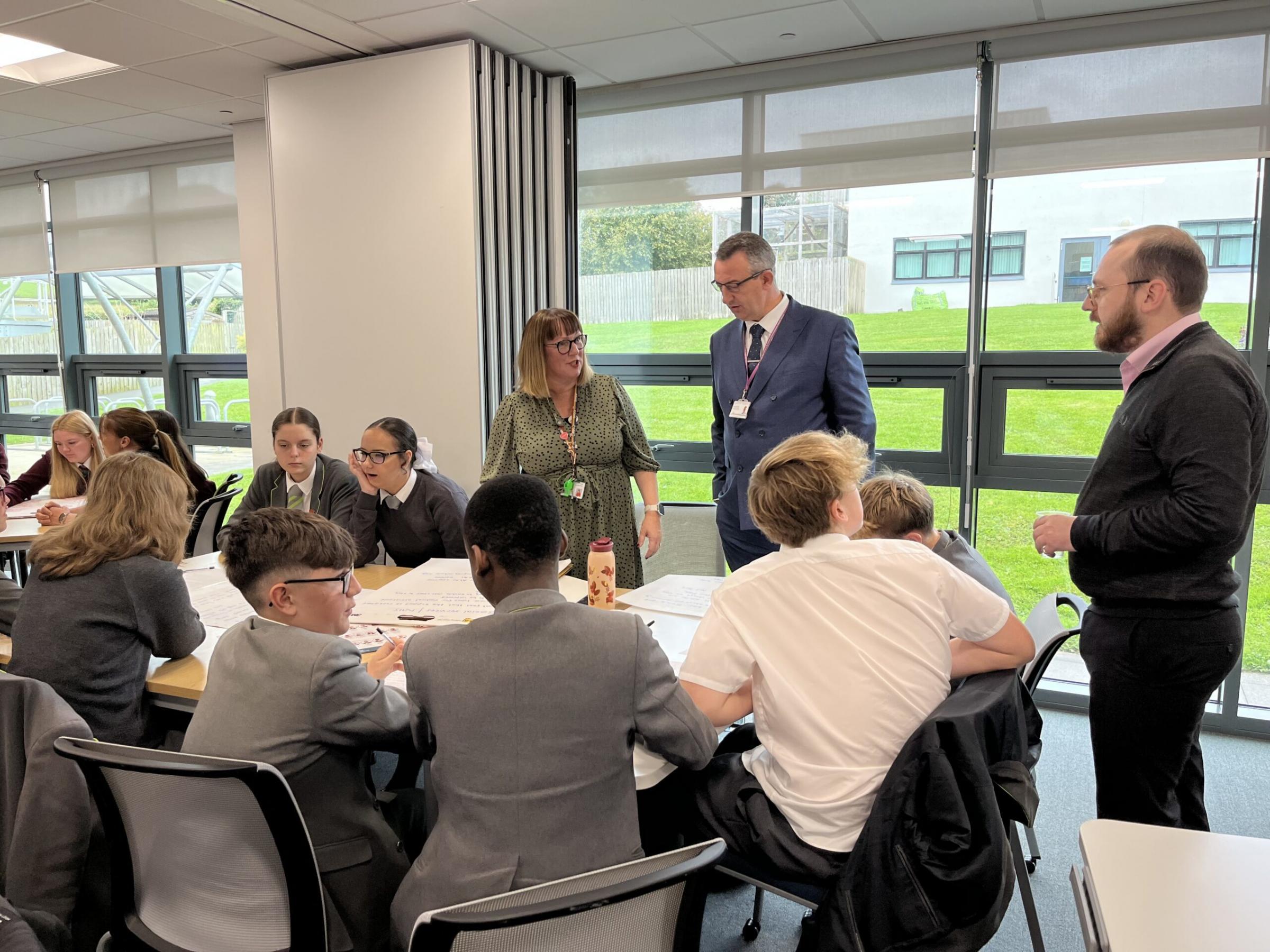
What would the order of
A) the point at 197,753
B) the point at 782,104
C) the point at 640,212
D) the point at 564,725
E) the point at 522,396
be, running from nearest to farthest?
the point at 564,725 → the point at 197,753 → the point at 522,396 → the point at 782,104 → the point at 640,212

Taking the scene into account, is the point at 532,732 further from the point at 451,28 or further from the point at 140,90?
the point at 140,90

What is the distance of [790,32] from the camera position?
3.69 metres

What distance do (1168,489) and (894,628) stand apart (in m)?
0.82

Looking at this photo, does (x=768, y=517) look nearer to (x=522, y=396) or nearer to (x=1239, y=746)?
(x=522, y=396)

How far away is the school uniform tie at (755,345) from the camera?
3.12m

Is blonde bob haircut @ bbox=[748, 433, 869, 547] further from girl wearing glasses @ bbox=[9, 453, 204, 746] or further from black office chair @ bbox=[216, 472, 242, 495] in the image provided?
black office chair @ bbox=[216, 472, 242, 495]

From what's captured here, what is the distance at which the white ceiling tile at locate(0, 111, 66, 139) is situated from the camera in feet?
16.7

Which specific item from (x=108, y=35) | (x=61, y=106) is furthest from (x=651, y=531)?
(x=61, y=106)

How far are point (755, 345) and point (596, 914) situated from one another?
7.45ft

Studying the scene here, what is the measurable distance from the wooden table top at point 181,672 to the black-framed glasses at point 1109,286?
2.21 meters

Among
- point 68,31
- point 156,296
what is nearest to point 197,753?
point 68,31

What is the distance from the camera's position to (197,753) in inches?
63.9

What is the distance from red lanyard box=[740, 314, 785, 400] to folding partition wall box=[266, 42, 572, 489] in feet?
4.56

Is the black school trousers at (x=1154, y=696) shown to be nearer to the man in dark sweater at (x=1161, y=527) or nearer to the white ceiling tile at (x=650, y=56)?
the man in dark sweater at (x=1161, y=527)
